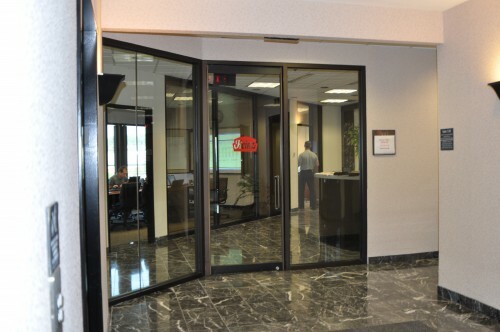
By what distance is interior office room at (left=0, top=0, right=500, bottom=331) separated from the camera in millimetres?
4066

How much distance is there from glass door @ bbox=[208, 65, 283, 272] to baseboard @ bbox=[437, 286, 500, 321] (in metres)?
2.10

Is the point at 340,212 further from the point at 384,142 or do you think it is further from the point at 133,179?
the point at 133,179

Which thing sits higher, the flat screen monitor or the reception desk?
the flat screen monitor

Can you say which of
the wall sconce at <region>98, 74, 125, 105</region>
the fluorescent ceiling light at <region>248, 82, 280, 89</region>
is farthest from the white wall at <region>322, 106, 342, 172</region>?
the wall sconce at <region>98, 74, 125, 105</region>

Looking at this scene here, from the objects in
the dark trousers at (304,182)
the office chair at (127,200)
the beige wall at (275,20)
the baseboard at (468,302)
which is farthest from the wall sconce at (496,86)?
the office chair at (127,200)

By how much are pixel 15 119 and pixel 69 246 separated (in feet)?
1.85

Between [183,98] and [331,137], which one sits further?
[331,137]

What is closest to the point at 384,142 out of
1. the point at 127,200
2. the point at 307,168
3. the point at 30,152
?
the point at 307,168

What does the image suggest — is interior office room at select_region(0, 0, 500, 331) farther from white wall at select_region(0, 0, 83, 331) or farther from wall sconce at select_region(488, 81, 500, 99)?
white wall at select_region(0, 0, 83, 331)

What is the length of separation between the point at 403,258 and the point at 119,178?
425 cm

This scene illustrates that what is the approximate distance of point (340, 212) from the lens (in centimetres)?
631

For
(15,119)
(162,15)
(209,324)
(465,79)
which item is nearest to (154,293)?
(209,324)

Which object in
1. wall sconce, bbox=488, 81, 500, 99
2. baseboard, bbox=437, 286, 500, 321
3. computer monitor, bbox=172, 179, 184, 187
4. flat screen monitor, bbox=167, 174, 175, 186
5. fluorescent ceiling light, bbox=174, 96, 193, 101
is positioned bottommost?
baseboard, bbox=437, 286, 500, 321

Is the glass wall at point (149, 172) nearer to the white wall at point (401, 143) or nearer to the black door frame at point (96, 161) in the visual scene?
the black door frame at point (96, 161)
